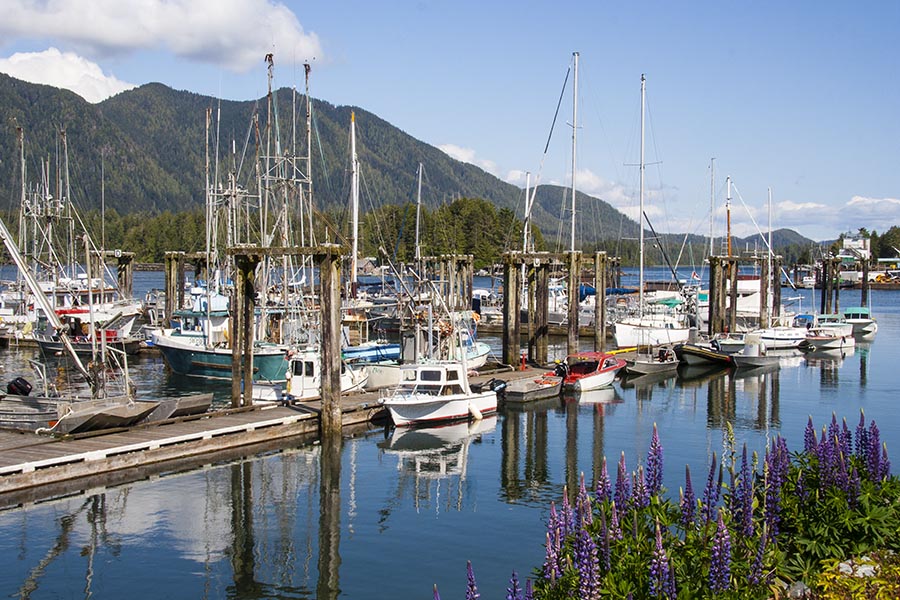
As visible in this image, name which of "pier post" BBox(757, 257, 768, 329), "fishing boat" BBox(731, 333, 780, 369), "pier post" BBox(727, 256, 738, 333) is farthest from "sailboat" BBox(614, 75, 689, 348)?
"pier post" BBox(757, 257, 768, 329)

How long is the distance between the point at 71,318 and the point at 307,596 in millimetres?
51486

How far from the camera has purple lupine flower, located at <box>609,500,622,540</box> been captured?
490 inches

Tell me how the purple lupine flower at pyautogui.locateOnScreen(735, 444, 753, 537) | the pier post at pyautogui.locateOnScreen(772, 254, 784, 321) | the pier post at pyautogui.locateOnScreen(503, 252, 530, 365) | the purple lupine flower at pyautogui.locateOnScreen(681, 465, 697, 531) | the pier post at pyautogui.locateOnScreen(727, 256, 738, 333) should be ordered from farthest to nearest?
the pier post at pyautogui.locateOnScreen(772, 254, 784, 321) < the pier post at pyautogui.locateOnScreen(727, 256, 738, 333) < the pier post at pyautogui.locateOnScreen(503, 252, 530, 365) < the purple lupine flower at pyautogui.locateOnScreen(681, 465, 697, 531) < the purple lupine flower at pyautogui.locateOnScreen(735, 444, 753, 537)

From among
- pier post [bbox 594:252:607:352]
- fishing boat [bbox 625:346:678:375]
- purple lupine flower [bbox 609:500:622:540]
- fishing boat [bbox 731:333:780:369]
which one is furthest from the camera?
fishing boat [bbox 731:333:780:369]

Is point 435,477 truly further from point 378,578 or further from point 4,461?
point 4,461

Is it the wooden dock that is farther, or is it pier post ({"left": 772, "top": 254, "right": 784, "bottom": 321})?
pier post ({"left": 772, "top": 254, "right": 784, "bottom": 321})

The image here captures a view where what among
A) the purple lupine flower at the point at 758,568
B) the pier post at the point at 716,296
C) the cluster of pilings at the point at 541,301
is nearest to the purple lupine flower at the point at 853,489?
the purple lupine flower at the point at 758,568

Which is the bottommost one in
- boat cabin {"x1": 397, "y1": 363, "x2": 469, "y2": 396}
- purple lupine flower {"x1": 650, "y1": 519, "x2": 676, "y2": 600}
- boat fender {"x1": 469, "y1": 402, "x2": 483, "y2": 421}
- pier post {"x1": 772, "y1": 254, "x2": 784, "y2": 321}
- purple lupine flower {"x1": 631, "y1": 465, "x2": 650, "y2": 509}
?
boat fender {"x1": 469, "y1": 402, "x2": 483, "y2": 421}

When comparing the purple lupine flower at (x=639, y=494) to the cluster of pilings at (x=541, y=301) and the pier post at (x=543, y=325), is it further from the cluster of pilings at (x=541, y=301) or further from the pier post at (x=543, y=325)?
the pier post at (x=543, y=325)

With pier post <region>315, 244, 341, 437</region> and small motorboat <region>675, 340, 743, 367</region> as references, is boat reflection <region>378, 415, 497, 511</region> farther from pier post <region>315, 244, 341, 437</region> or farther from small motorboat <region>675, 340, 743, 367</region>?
small motorboat <region>675, 340, 743, 367</region>

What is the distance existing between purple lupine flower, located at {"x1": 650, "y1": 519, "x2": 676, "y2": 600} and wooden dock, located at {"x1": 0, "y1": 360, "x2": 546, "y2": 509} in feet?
63.9

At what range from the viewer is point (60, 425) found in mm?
29625

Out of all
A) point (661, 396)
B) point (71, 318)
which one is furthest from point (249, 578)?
point (71, 318)

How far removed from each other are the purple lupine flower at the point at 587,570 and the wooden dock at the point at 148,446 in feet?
62.4
